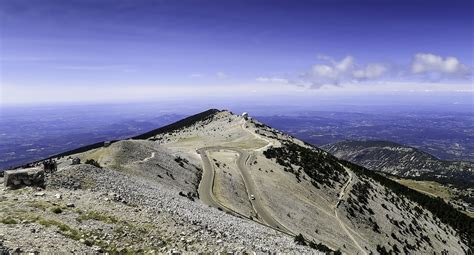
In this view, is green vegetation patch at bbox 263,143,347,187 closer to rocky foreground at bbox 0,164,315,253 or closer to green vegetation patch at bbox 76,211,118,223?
rocky foreground at bbox 0,164,315,253

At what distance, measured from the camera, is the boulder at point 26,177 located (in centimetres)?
2709

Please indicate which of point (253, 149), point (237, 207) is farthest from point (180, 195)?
point (253, 149)

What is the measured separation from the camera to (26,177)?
2761 cm

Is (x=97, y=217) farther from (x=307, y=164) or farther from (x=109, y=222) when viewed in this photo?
(x=307, y=164)

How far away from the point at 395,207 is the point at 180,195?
5713 cm

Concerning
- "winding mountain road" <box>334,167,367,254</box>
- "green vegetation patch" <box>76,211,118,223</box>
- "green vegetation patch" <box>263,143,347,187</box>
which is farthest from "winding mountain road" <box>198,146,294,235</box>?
"green vegetation patch" <box>76,211,118,223</box>

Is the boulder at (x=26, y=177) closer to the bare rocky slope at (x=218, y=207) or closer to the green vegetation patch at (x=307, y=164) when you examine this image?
the bare rocky slope at (x=218, y=207)

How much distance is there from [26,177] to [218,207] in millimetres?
22211

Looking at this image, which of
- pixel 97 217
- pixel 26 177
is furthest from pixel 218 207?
pixel 26 177

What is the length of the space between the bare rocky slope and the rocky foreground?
0.09m

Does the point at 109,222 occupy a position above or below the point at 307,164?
above

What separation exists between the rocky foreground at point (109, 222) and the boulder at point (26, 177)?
846 mm

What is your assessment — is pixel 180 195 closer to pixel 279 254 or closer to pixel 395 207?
pixel 279 254

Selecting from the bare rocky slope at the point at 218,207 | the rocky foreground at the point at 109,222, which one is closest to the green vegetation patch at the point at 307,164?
the bare rocky slope at the point at 218,207
